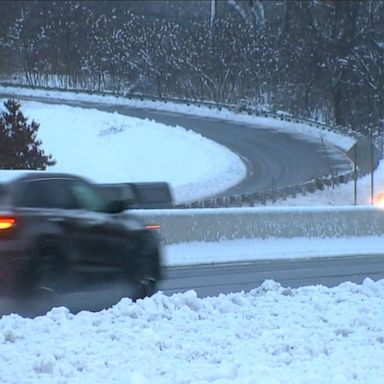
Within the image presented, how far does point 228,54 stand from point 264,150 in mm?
27663

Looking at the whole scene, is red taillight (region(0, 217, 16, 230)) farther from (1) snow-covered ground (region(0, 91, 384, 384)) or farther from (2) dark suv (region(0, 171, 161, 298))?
(1) snow-covered ground (region(0, 91, 384, 384))

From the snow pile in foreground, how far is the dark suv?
3.26 ft

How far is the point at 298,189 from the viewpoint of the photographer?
37188 millimetres

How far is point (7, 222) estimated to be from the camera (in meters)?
9.79

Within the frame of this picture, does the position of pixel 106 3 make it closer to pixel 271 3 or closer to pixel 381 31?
pixel 271 3

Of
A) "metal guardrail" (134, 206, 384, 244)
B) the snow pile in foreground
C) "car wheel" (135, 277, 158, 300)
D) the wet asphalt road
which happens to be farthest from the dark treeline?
the snow pile in foreground

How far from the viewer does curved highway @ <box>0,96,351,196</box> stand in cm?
4519

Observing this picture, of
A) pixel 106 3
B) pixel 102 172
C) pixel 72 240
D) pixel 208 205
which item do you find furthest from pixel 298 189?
pixel 106 3

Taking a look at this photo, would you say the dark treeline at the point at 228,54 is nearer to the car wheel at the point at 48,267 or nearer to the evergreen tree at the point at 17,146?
the evergreen tree at the point at 17,146

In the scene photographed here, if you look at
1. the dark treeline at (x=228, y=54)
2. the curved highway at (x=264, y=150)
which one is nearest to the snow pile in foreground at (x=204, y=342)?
the curved highway at (x=264, y=150)

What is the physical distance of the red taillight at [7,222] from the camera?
977 centimetres

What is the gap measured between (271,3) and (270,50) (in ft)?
73.3

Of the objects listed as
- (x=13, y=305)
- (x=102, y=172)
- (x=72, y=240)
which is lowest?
(x=102, y=172)

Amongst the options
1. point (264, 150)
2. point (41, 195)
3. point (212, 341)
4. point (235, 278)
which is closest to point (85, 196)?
point (41, 195)
